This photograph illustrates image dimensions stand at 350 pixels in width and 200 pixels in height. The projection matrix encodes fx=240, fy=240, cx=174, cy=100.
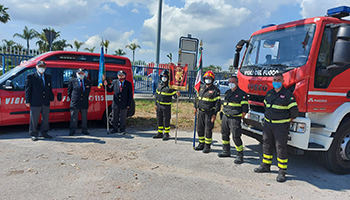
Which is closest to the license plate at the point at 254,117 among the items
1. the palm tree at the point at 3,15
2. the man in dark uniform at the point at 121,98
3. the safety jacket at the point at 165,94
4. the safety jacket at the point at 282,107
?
the safety jacket at the point at 282,107

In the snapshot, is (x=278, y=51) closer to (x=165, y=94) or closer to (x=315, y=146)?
(x=315, y=146)

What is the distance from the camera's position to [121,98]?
7105mm

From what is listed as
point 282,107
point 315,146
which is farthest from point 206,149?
point 315,146

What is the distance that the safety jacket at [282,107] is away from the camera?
4.31 m

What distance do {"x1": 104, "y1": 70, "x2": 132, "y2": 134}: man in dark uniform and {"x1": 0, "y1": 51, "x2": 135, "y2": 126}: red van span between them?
1.55 ft

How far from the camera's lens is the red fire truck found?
448 centimetres

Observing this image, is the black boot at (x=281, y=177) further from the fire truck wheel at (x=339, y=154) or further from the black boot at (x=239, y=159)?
the fire truck wheel at (x=339, y=154)

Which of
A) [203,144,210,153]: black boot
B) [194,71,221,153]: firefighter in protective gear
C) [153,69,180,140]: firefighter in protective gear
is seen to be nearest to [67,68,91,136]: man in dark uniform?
[153,69,180,140]: firefighter in protective gear

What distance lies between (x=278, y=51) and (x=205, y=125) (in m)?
2.39

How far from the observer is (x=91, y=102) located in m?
7.29

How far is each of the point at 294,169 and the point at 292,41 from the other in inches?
107

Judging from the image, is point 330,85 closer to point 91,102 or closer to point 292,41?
point 292,41

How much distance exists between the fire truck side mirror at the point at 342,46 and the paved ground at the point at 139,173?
232 cm

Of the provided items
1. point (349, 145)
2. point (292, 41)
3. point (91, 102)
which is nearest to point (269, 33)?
point (292, 41)
